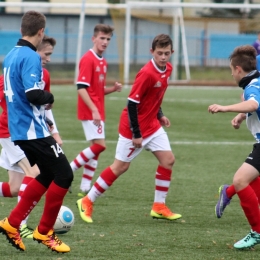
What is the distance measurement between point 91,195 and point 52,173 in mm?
1646

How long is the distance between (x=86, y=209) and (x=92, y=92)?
202cm

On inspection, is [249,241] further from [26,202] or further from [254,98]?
[26,202]

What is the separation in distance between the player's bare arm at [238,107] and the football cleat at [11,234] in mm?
1744

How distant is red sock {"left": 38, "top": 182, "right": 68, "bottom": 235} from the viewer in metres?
5.44

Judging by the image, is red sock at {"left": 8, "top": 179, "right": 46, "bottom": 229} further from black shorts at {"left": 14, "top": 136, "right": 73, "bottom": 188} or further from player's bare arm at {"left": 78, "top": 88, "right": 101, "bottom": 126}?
player's bare arm at {"left": 78, "top": 88, "right": 101, "bottom": 126}

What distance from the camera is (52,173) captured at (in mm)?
5559

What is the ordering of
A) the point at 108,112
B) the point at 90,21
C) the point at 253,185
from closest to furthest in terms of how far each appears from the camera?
the point at 253,185 → the point at 108,112 → the point at 90,21

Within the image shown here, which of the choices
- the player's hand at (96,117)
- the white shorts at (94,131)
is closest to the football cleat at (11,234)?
the player's hand at (96,117)

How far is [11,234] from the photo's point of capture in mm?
5512

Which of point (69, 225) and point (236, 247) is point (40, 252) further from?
point (236, 247)

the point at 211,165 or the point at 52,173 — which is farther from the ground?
the point at 52,173

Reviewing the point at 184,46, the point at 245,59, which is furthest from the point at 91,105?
the point at 184,46

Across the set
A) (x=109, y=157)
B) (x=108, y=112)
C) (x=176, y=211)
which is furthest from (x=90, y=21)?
(x=176, y=211)

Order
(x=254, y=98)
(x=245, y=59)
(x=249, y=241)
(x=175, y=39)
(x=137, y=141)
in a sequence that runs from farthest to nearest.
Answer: (x=175, y=39)
(x=137, y=141)
(x=245, y=59)
(x=249, y=241)
(x=254, y=98)
